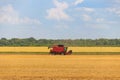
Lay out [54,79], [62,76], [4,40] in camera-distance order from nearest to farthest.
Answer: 1. [54,79]
2. [62,76]
3. [4,40]

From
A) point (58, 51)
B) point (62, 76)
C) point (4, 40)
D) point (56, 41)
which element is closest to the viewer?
point (62, 76)

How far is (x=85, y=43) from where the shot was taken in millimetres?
131125

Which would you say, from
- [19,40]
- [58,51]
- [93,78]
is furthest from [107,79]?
[19,40]

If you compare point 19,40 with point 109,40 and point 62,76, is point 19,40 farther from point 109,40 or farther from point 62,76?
point 62,76

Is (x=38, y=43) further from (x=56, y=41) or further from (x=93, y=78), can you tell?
(x=93, y=78)

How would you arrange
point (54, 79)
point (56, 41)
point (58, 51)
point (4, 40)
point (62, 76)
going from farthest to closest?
point (4, 40) < point (56, 41) < point (58, 51) < point (62, 76) < point (54, 79)

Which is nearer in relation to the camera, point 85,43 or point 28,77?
point 28,77

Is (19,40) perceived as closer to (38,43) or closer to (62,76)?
(38,43)

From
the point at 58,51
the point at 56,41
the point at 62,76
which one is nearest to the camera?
the point at 62,76

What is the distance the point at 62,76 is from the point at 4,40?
111089mm

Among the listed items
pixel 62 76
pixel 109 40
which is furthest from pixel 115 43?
pixel 62 76

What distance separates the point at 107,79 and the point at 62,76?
332 centimetres

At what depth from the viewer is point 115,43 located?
134500 millimetres

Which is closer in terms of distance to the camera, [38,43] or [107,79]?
[107,79]
